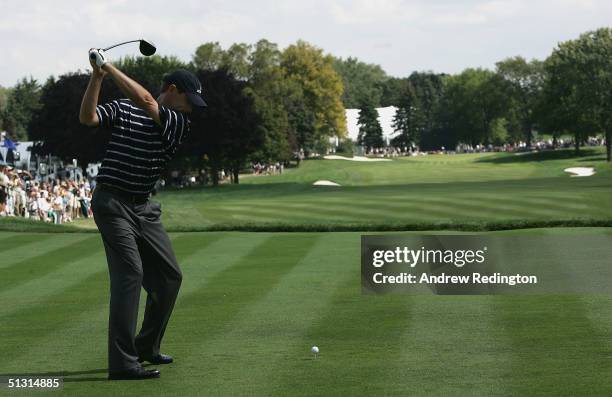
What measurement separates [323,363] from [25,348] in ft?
9.72

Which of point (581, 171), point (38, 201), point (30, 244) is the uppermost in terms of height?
point (30, 244)

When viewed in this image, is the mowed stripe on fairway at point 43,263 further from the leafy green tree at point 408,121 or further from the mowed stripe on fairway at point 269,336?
the leafy green tree at point 408,121

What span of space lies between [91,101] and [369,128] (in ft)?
568

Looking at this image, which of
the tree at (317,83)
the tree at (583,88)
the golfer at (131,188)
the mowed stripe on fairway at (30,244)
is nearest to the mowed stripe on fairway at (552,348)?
the golfer at (131,188)

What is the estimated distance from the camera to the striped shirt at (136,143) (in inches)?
354

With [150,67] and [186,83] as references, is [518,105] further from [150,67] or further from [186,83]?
[186,83]

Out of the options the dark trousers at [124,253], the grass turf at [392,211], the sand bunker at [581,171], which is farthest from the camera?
the sand bunker at [581,171]

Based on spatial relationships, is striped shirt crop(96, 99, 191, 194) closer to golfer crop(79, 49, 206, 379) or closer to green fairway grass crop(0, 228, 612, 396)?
golfer crop(79, 49, 206, 379)

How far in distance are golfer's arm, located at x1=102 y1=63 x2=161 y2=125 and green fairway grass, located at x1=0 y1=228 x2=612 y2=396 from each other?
2167 millimetres

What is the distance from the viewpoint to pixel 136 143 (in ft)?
29.8

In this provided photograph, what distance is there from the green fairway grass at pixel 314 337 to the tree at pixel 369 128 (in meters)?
163

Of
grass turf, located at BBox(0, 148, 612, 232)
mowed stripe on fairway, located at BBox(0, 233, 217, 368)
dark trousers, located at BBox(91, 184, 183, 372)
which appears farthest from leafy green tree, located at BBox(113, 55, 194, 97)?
dark trousers, located at BBox(91, 184, 183, 372)

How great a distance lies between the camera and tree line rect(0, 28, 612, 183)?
93375mm


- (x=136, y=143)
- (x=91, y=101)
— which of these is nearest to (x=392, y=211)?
(x=136, y=143)
